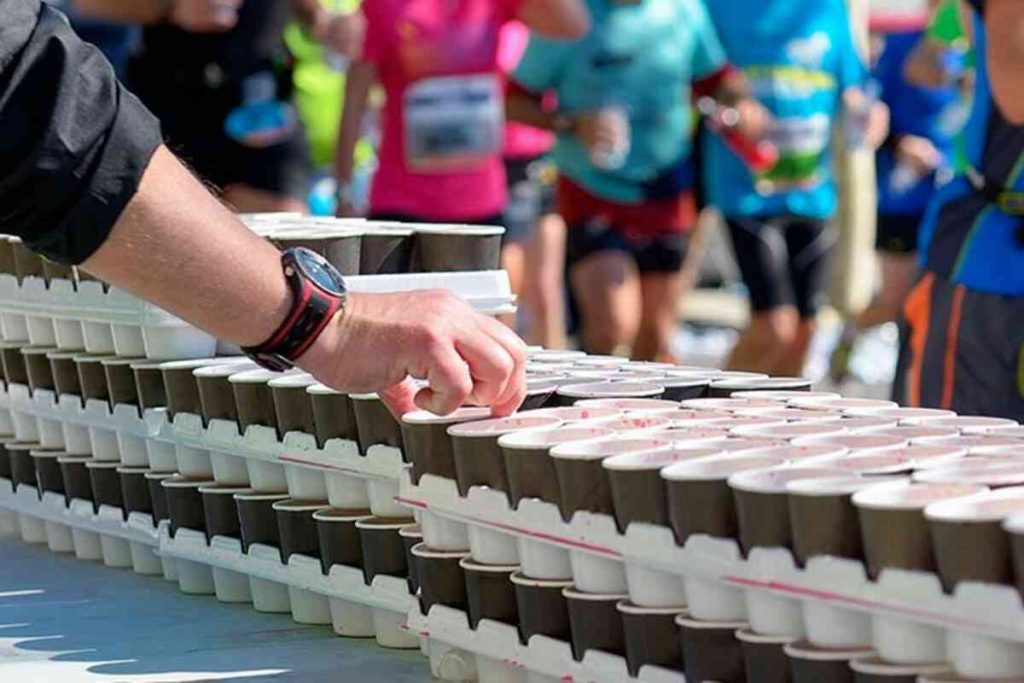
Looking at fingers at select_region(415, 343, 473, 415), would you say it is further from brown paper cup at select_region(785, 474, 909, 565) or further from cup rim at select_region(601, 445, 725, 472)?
brown paper cup at select_region(785, 474, 909, 565)

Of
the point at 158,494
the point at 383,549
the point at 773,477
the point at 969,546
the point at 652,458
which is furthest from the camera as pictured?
the point at 158,494

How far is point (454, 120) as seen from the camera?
7.20 meters

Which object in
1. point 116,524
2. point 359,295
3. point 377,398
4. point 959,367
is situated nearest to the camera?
point 359,295

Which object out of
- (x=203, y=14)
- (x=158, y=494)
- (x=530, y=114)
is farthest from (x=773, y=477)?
(x=530, y=114)

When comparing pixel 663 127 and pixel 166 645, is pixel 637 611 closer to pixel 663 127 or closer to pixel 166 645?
pixel 166 645

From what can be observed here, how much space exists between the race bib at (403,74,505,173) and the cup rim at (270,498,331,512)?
453 cm

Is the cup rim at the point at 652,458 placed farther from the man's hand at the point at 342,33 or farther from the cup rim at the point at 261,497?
the man's hand at the point at 342,33

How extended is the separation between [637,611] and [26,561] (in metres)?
1.45

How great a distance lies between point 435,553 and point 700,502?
0.48 meters

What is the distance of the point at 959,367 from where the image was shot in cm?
Answer: 420

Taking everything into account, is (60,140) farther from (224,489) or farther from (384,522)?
(224,489)

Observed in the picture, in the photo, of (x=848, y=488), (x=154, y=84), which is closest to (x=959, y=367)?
(x=848, y=488)

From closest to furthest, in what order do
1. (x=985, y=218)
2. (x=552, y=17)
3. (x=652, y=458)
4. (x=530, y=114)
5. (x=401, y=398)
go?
(x=652, y=458) → (x=401, y=398) → (x=985, y=218) → (x=552, y=17) → (x=530, y=114)

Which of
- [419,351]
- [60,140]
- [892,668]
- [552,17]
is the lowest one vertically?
[892,668]
